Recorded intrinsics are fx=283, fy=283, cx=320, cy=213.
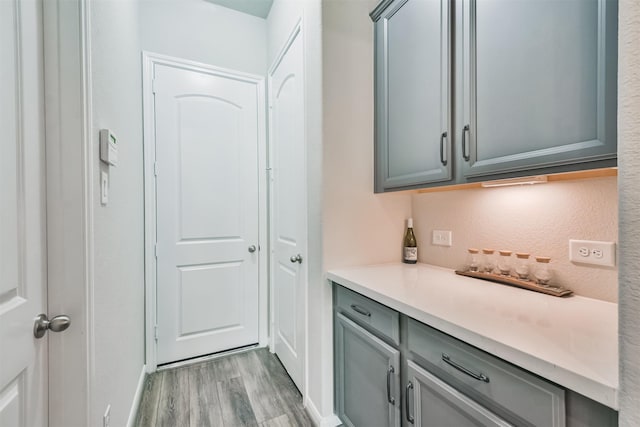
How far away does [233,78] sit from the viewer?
238 cm

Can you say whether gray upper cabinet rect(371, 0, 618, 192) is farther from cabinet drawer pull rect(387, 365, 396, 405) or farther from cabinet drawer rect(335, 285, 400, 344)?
cabinet drawer pull rect(387, 365, 396, 405)

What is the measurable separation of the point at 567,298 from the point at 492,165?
1.83 ft

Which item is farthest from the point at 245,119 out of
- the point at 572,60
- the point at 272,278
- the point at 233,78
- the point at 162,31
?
the point at 572,60

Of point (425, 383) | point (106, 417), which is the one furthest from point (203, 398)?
point (425, 383)

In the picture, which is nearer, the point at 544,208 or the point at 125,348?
the point at 544,208

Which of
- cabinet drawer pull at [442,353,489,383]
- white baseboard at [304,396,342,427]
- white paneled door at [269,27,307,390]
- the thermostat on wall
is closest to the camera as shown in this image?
cabinet drawer pull at [442,353,489,383]

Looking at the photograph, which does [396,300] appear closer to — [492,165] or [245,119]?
[492,165]

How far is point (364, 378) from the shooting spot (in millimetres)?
1277

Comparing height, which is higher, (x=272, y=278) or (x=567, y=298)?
(x=567, y=298)

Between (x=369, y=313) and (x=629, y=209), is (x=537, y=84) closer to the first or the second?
(x=629, y=209)

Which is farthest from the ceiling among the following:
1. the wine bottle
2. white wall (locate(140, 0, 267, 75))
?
the wine bottle

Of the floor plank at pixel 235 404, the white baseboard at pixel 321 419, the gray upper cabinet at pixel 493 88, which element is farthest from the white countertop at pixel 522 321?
the floor plank at pixel 235 404

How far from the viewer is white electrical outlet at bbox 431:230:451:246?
1.57m

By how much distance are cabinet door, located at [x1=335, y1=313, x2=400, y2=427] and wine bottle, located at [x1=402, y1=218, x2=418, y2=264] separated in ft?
1.80
